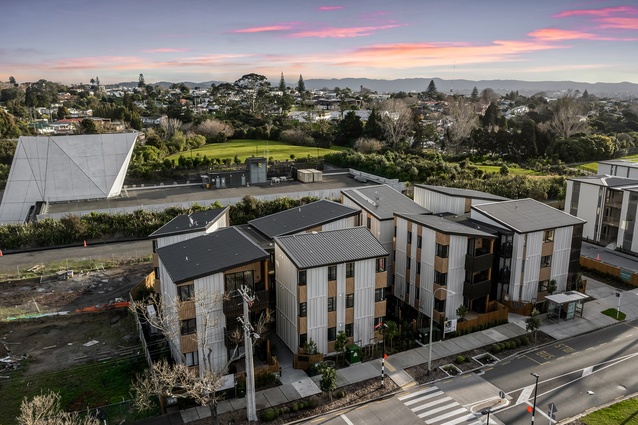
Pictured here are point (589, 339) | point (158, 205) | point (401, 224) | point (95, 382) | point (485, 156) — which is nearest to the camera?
point (95, 382)

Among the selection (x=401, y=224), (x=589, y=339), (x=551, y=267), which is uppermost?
(x=401, y=224)

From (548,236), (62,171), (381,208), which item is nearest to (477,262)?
(548,236)

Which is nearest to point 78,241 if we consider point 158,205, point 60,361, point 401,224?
point 158,205

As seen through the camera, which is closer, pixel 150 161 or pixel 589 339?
pixel 589 339

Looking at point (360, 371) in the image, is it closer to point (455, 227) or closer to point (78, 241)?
point (455, 227)

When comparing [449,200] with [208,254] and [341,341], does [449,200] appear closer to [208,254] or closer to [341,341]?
[341,341]

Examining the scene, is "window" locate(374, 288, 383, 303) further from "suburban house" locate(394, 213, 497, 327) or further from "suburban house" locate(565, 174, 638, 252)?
"suburban house" locate(565, 174, 638, 252)
